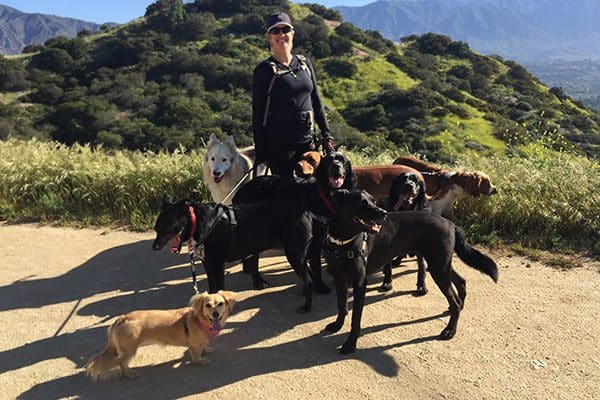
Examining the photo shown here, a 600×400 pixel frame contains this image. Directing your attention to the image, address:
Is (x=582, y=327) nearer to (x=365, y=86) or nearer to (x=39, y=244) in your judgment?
(x=39, y=244)

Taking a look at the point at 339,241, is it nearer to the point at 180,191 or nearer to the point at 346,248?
the point at 346,248

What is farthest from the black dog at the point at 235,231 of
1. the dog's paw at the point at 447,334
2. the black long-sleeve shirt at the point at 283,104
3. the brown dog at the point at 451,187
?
the brown dog at the point at 451,187

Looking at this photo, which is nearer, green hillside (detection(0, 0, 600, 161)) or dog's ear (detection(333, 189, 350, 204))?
dog's ear (detection(333, 189, 350, 204))

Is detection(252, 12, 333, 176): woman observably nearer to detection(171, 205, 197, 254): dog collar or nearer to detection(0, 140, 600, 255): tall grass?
detection(171, 205, 197, 254): dog collar

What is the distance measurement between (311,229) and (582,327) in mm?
2716

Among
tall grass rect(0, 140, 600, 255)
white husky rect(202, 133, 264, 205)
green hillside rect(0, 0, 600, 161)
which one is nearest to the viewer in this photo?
white husky rect(202, 133, 264, 205)

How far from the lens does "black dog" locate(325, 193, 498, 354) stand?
12.3 feet

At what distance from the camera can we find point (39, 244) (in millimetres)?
6379

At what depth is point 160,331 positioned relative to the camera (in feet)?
11.6

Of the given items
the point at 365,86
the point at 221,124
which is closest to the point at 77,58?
the point at 221,124

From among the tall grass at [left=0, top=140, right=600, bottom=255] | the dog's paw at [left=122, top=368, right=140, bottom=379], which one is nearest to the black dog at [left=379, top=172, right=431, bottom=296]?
the tall grass at [left=0, top=140, right=600, bottom=255]

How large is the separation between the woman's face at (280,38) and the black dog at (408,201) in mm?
1914

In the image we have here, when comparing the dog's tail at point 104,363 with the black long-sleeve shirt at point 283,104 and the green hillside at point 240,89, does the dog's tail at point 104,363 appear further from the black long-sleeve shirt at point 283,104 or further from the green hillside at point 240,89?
the green hillside at point 240,89

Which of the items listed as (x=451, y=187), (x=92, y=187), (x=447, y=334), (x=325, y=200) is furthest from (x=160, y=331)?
(x=92, y=187)
